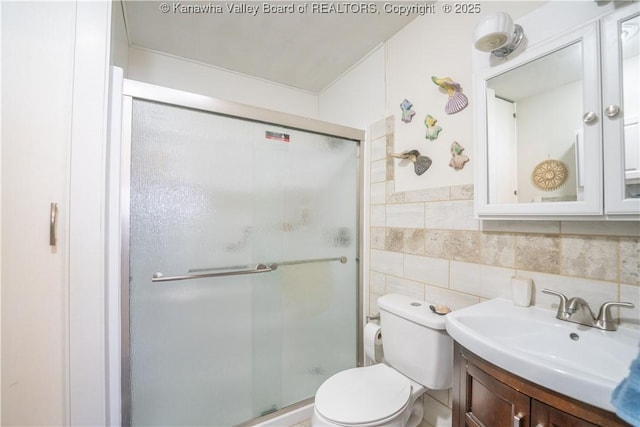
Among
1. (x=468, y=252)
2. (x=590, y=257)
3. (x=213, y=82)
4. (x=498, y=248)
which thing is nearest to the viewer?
(x=590, y=257)

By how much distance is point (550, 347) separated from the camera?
2.62 feet

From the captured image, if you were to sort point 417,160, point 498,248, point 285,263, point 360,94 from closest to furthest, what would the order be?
1. point 498,248
2. point 417,160
3. point 285,263
4. point 360,94

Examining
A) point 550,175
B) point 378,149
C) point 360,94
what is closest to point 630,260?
point 550,175

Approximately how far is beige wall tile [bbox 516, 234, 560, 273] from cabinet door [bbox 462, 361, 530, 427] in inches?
18.0

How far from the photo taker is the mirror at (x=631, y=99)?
2.30 feet

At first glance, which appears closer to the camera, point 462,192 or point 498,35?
point 498,35

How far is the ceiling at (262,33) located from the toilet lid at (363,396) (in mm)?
1883

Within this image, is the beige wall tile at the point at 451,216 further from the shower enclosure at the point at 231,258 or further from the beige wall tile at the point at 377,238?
the shower enclosure at the point at 231,258

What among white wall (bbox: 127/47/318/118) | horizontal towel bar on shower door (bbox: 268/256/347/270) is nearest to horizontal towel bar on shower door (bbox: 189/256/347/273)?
horizontal towel bar on shower door (bbox: 268/256/347/270)

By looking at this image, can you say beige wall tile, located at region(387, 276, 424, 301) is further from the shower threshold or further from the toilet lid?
the shower threshold

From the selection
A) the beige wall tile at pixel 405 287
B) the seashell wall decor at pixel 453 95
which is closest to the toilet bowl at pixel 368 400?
the beige wall tile at pixel 405 287

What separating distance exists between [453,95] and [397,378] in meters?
1.36

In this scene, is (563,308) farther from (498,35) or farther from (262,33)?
(262,33)

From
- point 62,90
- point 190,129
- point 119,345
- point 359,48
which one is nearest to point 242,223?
point 190,129
